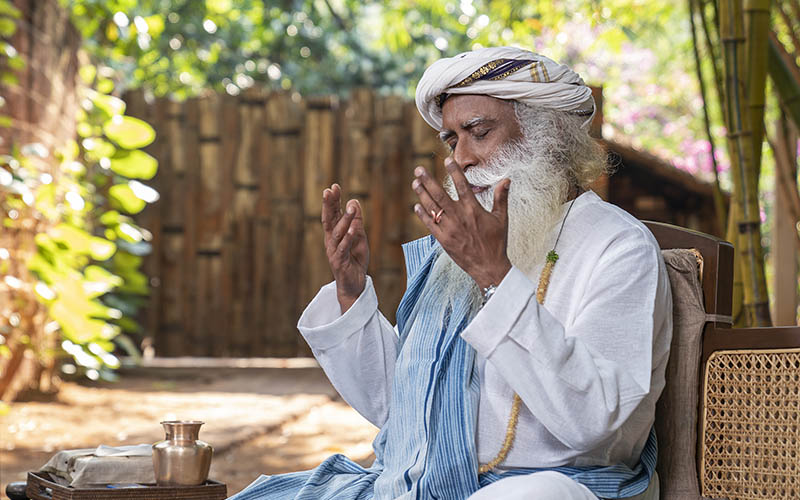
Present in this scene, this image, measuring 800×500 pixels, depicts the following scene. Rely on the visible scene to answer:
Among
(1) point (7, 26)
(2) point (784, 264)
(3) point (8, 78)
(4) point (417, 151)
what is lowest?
(2) point (784, 264)

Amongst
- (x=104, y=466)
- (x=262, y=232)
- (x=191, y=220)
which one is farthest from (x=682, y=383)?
(x=191, y=220)

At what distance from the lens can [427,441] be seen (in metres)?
1.96

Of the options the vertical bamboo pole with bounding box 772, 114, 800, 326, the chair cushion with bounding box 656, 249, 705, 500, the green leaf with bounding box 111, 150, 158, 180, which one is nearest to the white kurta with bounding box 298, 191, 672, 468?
the chair cushion with bounding box 656, 249, 705, 500

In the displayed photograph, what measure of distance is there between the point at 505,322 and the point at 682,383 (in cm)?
54

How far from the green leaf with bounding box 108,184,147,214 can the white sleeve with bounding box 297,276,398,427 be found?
16.7 feet

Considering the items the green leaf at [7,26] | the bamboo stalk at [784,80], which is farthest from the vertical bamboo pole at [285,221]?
the bamboo stalk at [784,80]

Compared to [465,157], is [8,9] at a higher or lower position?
higher

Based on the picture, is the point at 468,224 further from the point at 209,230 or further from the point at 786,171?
the point at 209,230

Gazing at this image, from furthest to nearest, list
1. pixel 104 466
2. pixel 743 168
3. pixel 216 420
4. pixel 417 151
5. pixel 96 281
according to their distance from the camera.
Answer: pixel 417 151 < pixel 96 281 < pixel 216 420 < pixel 743 168 < pixel 104 466

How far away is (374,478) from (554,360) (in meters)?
0.65

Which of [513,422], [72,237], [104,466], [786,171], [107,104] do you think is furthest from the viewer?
[107,104]

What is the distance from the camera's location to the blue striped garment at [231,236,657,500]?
1.90 m

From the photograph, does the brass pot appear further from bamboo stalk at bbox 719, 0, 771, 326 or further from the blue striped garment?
bamboo stalk at bbox 719, 0, 771, 326

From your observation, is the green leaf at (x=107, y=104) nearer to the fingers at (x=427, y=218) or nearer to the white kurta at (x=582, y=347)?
the white kurta at (x=582, y=347)
